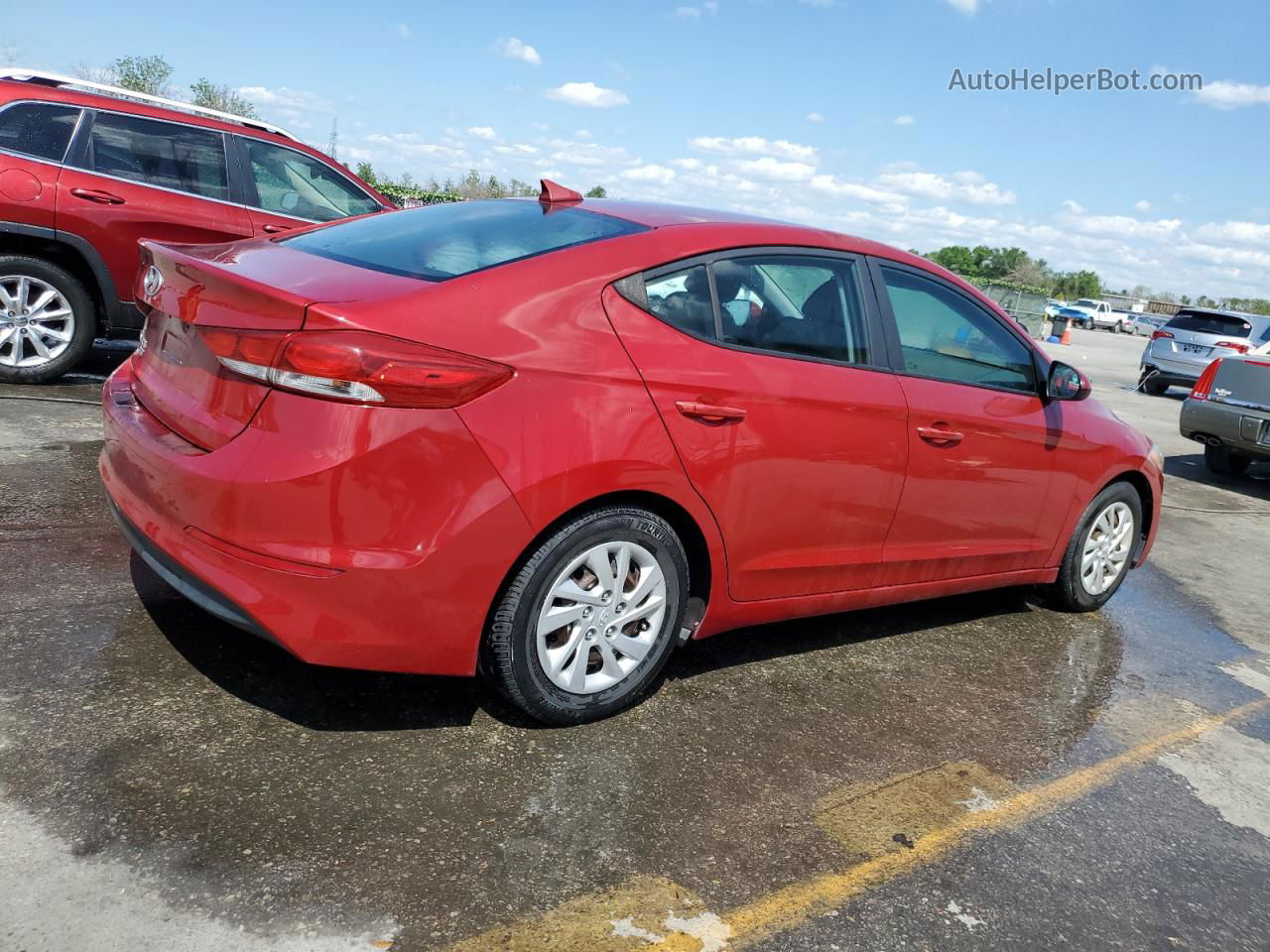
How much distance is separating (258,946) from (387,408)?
126cm

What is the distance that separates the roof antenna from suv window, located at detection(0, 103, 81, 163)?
434 centimetres

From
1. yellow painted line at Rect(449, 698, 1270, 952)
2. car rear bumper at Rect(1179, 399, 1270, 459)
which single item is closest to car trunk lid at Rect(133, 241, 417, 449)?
yellow painted line at Rect(449, 698, 1270, 952)

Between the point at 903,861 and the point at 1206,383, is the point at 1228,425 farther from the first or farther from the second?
the point at 903,861

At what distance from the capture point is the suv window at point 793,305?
342 cm

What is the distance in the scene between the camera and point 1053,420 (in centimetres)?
456

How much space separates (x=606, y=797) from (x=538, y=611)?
553mm

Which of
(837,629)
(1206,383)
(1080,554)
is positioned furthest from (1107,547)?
(1206,383)

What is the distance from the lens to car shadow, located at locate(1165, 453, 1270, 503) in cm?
962

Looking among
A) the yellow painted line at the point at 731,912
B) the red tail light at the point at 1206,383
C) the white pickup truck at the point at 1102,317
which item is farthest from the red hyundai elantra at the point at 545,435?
the white pickup truck at the point at 1102,317

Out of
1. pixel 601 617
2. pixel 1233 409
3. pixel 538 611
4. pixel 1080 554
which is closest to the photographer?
pixel 538 611

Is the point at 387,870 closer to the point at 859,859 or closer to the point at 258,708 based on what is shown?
the point at 258,708

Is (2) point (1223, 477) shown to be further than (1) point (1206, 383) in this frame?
Yes

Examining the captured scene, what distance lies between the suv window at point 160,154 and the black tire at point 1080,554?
581cm

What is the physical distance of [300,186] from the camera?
7.54 metres
